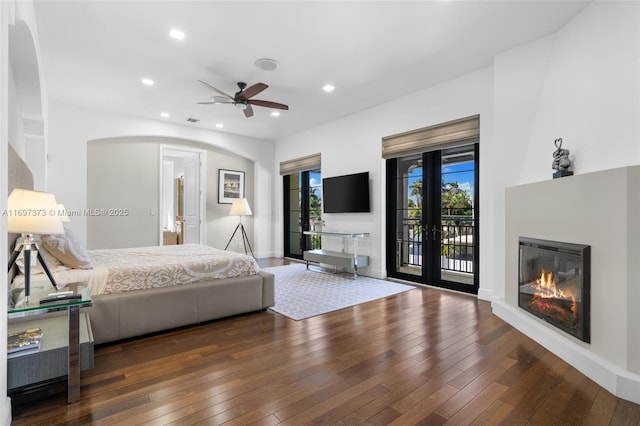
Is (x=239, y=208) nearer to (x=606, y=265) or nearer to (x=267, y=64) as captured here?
(x=267, y=64)

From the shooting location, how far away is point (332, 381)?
210cm

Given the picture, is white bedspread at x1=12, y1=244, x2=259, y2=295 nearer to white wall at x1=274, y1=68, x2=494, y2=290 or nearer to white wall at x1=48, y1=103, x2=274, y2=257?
white wall at x1=48, y1=103, x2=274, y2=257

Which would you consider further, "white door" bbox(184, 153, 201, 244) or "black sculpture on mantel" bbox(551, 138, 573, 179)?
"white door" bbox(184, 153, 201, 244)

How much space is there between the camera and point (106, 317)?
2639 mm

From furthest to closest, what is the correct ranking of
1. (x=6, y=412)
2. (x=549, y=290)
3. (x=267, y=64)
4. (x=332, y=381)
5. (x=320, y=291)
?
(x=320, y=291), (x=267, y=64), (x=549, y=290), (x=332, y=381), (x=6, y=412)

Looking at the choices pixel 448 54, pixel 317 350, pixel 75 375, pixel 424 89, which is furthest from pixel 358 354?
pixel 424 89

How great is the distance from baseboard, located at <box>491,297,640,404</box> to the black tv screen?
9.27 ft

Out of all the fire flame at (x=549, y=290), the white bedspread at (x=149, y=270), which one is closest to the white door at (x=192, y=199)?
the white bedspread at (x=149, y=270)

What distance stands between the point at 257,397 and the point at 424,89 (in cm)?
441

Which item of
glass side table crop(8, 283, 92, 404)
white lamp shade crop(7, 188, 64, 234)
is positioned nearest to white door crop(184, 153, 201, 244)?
white lamp shade crop(7, 188, 64, 234)

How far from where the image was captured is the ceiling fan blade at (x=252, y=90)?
3.80 metres

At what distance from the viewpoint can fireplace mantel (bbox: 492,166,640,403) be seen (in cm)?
200

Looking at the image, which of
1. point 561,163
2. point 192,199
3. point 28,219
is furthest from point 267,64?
point 192,199

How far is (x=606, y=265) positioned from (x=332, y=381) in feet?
6.61
